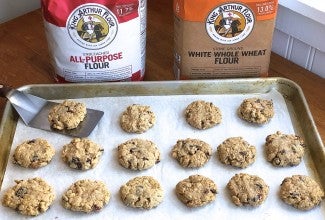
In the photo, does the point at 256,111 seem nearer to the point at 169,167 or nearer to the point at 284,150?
the point at 284,150

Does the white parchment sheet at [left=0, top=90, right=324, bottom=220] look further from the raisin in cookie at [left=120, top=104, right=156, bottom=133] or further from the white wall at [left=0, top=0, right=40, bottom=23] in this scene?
the white wall at [left=0, top=0, right=40, bottom=23]

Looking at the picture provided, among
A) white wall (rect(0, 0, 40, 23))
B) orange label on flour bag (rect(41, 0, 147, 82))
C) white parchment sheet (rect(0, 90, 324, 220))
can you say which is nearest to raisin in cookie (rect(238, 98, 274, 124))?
white parchment sheet (rect(0, 90, 324, 220))

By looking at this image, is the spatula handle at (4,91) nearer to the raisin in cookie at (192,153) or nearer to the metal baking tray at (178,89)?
the metal baking tray at (178,89)

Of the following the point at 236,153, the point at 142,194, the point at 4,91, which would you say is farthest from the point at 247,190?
the point at 4,91

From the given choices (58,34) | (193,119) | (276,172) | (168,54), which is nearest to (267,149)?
(276,172)

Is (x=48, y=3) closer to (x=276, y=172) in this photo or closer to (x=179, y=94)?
(x=179, y=94)

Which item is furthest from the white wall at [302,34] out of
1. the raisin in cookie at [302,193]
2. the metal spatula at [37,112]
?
the metal spatula at [37,112]
